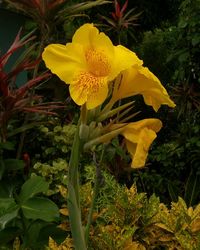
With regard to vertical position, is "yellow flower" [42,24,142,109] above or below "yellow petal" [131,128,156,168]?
above

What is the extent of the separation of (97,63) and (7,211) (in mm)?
973

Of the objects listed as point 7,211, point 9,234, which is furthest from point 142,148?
point 9,234

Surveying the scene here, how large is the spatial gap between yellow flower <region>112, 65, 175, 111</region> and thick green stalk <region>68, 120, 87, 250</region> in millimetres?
174

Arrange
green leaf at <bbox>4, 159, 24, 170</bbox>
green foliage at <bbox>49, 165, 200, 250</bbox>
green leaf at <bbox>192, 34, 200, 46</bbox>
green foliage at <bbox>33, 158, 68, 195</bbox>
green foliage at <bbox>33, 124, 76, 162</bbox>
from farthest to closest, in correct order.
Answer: green leaf at <bbox>192, 34, 200, 46</bbox>, green foliage at <bbox>33, 124, 76, 162</bbox>, green foliage at <bbox>33, 158, 68, 195</bbox>, green leaf at <bbox>4, 159, 24, 170</bbox>, green foliage at <bbox>49, 165, 200, 250</bbox>

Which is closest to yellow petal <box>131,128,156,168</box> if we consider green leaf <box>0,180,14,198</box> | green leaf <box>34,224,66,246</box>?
green leaf <box>34,224,66,246</box>

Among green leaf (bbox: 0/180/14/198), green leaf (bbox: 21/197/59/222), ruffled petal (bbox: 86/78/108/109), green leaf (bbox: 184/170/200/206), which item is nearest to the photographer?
ruffled petal (bbox: 86/78/108/109)

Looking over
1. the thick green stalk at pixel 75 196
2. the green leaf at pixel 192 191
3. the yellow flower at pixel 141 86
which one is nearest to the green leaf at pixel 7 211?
the thick green stalk at pixel 75 196

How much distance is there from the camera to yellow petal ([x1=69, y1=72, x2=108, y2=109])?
1466 mm

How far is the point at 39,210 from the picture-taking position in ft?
7.82

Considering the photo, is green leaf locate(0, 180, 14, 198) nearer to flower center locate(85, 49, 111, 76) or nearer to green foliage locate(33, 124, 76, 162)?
green foliage locate(33, 124, 76, 162)

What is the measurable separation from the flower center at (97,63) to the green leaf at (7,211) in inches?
36.9

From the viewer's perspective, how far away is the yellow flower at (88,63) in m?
1.47

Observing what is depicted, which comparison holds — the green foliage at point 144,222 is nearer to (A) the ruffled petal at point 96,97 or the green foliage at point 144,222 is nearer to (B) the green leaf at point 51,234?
(B) the green leaf at point 51,234

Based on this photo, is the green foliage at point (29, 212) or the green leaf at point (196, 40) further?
the green leaf at point (196, 40)
